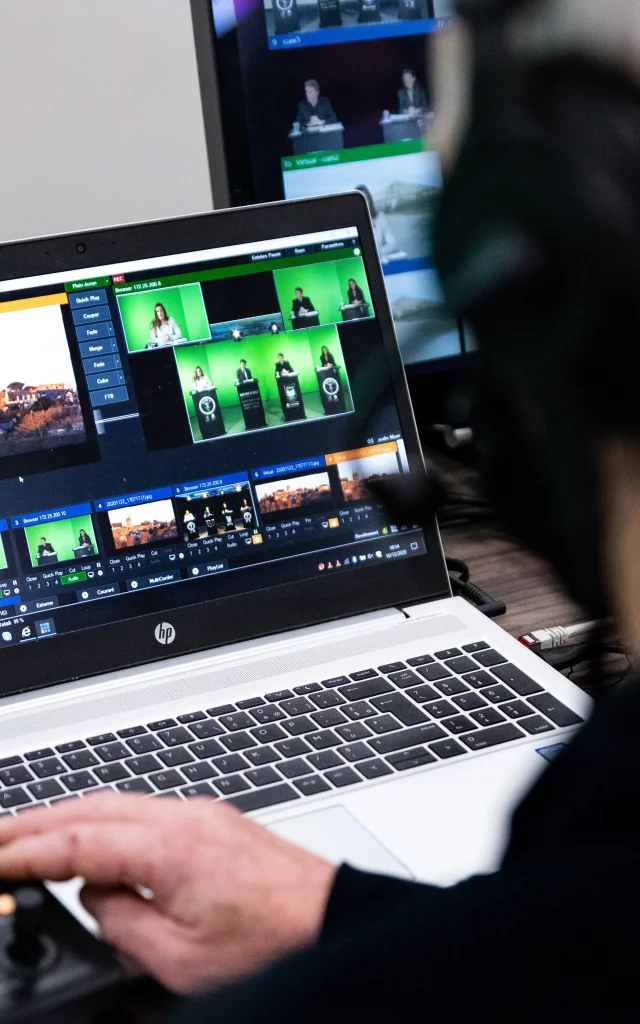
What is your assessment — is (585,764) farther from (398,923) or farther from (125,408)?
(125,408)

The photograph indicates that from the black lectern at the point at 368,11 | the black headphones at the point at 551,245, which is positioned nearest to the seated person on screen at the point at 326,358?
the black lectern at the point at 368,11

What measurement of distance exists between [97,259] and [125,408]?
115 mm

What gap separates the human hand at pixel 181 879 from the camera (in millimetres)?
526

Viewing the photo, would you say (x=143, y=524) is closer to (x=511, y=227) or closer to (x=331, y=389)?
(x=331, y=389)

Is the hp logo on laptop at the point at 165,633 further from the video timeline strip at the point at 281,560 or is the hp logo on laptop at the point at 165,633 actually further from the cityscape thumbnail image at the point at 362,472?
the cityscape thumbnail image at the point at 362,472

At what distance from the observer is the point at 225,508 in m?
0.89

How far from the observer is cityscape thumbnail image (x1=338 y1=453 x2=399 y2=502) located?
3.03 feet

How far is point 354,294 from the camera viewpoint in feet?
3.08

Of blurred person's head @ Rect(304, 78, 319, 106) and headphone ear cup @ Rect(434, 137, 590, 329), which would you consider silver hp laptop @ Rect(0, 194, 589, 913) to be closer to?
blurred person's head @ Rect(304, 78, 319, 106)

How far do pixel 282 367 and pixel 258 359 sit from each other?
20 millimetres

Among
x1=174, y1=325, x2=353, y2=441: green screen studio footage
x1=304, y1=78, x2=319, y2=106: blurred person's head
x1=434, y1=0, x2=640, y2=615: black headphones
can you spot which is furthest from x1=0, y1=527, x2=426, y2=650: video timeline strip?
x1=434, y1=0, x2=640, y2=615: black headphones

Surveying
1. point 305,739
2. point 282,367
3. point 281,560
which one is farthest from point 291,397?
point 305,739

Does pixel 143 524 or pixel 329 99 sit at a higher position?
pixel 329 99

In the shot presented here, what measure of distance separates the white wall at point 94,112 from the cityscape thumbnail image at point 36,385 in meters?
0.36
